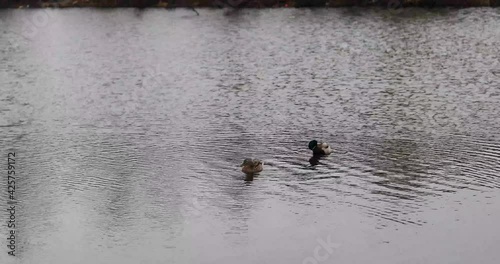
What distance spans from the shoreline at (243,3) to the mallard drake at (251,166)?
50987 mm

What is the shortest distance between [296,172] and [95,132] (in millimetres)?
9245

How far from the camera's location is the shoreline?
6988 cm

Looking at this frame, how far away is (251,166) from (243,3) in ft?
194

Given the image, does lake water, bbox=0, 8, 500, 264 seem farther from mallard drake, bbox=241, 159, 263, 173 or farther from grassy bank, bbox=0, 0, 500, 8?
grassy bank, bbox=0, 0, 500, 8

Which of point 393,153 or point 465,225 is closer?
point 465,225

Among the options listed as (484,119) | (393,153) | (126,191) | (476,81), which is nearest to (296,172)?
(393,153)

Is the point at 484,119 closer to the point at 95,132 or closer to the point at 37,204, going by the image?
the point at 95,132

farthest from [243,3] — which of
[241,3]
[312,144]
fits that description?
[312,144]

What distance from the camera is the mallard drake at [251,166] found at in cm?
2273

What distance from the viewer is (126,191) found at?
A: 71.1ft

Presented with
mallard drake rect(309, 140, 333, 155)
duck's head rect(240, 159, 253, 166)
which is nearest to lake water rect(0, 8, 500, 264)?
mallard drake rect(309, 140, 333, 155)

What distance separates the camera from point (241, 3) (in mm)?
80188

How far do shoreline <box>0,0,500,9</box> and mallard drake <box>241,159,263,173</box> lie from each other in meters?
51.0

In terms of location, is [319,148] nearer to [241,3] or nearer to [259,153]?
[259,153]
